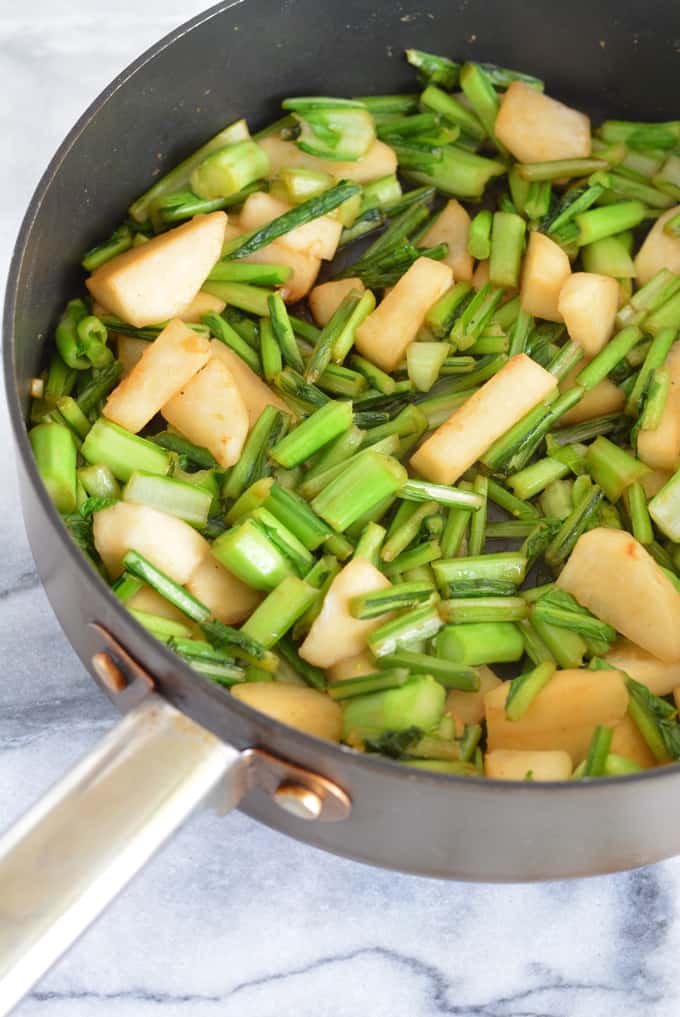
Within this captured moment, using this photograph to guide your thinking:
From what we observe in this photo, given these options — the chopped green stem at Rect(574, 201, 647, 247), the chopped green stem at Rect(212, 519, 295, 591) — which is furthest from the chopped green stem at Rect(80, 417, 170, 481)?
the chopped green stem at Rect(574, 201, 647, 247)

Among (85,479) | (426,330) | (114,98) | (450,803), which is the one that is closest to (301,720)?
(450,803)

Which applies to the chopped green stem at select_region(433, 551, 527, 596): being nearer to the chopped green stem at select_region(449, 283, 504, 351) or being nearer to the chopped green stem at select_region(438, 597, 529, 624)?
the chopped green stem at select_region(438, 597, 529, 624)

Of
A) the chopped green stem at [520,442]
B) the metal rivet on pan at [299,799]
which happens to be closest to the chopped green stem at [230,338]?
the chopped green stem at [520,442]

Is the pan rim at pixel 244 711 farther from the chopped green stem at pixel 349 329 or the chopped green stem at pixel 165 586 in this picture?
the chopped green stem at pixel 349 329

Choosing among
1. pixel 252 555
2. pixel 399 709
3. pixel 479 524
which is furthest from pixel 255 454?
pixel 399 709

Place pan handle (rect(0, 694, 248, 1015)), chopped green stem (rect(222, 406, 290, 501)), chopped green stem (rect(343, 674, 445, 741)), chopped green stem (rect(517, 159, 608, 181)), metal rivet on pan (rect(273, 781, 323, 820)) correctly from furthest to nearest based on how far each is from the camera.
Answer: chopped green stem (rect(517, 159, 608, 181)) < chopped green stem (rect(222, 406, 290, 501)) < chopped green stem (rect(343, 674, 445, 741)) < metal rivet on pan (rect(273, 781, 323, 820)) < pan handle (rect(0, 694, 248, 1015))
